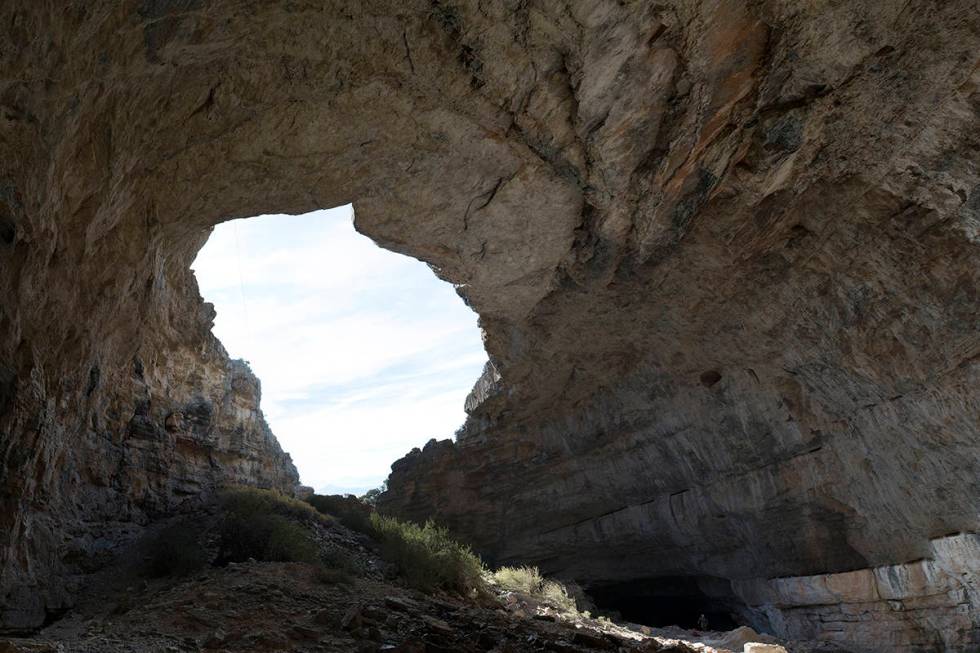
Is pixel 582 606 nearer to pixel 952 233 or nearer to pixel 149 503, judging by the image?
pixel 149 503

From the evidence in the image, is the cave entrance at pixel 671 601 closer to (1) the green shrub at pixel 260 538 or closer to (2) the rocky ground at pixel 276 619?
(2) the rocky ground at pixel 276 619

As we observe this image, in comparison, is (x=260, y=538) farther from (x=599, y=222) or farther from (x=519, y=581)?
(x=599, y=222)

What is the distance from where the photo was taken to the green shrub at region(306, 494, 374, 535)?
14.8 metres

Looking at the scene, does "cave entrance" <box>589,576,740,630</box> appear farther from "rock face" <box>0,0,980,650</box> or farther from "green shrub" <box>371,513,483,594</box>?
"green shrub" <box>371,513,483,594</box>

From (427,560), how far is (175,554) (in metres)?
4.51

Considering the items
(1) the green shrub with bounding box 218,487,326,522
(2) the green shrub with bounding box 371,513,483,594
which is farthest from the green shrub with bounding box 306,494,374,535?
(1) the green shrub with bounding box 218,487,326,522

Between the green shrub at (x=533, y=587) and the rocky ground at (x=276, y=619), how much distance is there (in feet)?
14.6

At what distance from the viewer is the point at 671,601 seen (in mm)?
20078

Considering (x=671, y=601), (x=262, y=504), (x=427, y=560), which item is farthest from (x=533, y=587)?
(x=671, y=601)

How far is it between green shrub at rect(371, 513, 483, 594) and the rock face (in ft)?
14.3

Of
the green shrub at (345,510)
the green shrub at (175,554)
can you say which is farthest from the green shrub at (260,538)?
the green shrub at (345,510)

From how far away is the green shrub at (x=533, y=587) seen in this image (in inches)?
561

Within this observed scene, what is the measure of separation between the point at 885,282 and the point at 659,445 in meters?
7.21

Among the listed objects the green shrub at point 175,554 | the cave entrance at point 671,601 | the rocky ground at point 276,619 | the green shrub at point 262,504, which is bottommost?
the cave entrance at point 671,601
